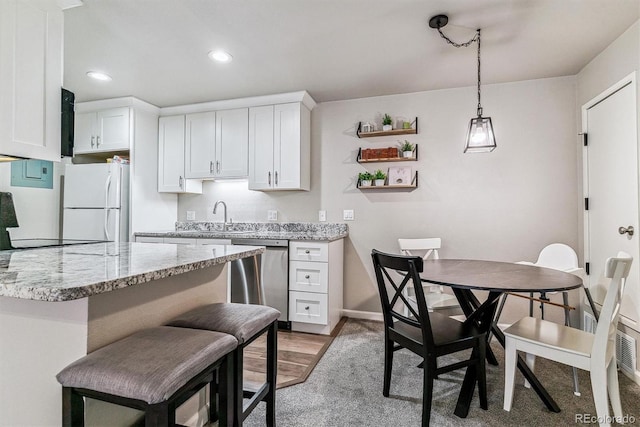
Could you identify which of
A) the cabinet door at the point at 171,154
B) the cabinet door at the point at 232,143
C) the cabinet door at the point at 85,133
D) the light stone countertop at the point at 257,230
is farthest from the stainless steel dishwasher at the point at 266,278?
the cabinet door at the point at 85,133

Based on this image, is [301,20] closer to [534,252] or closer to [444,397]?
[444,397]

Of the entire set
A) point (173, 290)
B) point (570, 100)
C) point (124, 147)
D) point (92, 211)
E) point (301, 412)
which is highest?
point (570, 100)

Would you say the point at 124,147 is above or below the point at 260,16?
below

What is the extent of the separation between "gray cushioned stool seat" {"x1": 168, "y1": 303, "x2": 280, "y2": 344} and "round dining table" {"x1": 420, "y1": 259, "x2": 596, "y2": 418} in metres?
0.92

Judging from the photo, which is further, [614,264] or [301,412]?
[301,412]

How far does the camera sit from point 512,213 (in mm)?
3014

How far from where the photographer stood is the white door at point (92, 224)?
3.35m

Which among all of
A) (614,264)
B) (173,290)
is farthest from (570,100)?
(173,290)

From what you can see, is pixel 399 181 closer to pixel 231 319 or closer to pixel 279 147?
pixel 279 147

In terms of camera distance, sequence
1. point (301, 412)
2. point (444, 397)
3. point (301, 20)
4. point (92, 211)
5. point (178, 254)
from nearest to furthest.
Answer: point (178, 254) → point (301, 412) → point (444, 397) → point (301, 20) → point (92, 211)

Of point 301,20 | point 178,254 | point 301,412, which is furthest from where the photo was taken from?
point 301,20

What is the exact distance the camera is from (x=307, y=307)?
9.75 ft

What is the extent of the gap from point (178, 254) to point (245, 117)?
2.39 m

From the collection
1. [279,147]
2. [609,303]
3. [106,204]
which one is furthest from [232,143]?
[609,303]
